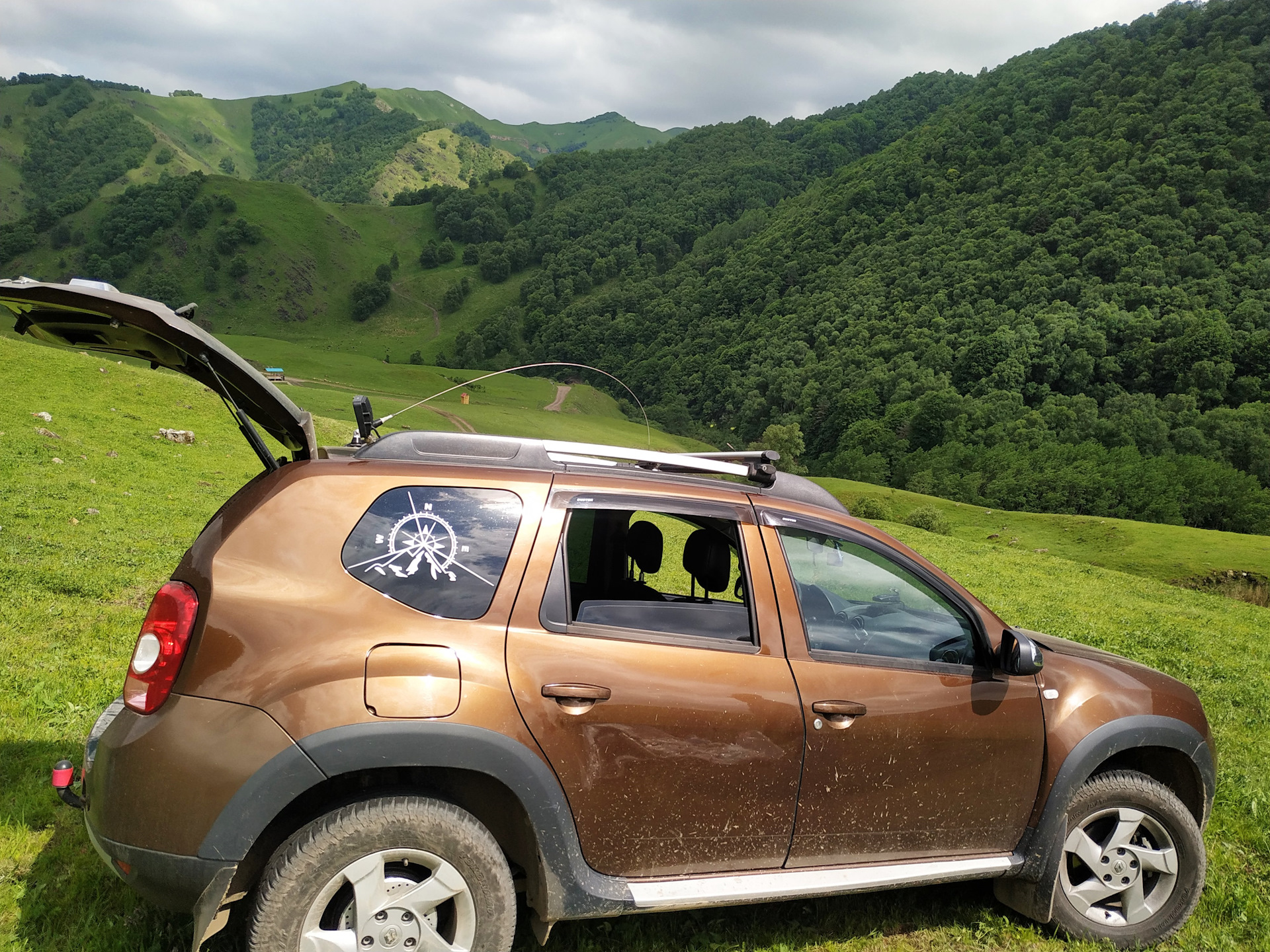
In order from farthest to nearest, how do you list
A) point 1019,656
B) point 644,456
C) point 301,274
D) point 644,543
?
point 301,274
point 644,543
point 644,456
point 1019,656

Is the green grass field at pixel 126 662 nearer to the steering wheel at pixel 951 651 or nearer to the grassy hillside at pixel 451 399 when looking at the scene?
the steering wheel at pixel 951 651

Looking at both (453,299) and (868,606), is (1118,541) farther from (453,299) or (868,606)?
(453,299)

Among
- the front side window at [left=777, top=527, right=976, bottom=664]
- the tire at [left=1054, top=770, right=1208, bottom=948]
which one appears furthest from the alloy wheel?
the tire at [left=1054, top=770, right=1208, bottom=948]

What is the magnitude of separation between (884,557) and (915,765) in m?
0.98

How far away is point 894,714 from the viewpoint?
363cm

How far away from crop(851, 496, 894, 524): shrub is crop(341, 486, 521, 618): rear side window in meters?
41.7

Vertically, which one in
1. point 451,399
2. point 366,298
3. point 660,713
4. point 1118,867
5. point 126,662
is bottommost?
point 451,399

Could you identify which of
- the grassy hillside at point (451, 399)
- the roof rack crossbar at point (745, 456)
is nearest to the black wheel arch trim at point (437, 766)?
the roof rack crossbar at point (745, 456)

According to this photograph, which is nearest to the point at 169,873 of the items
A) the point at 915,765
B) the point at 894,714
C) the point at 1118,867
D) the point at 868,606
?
the point at 894,714

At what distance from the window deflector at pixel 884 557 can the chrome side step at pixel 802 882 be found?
3.07 feet

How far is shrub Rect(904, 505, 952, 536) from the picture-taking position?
42750mm

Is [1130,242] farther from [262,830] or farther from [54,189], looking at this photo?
[54,189]

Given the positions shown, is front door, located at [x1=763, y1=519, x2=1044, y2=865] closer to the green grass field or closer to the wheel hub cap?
the wheel hub cap

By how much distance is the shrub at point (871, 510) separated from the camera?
4488 cm
